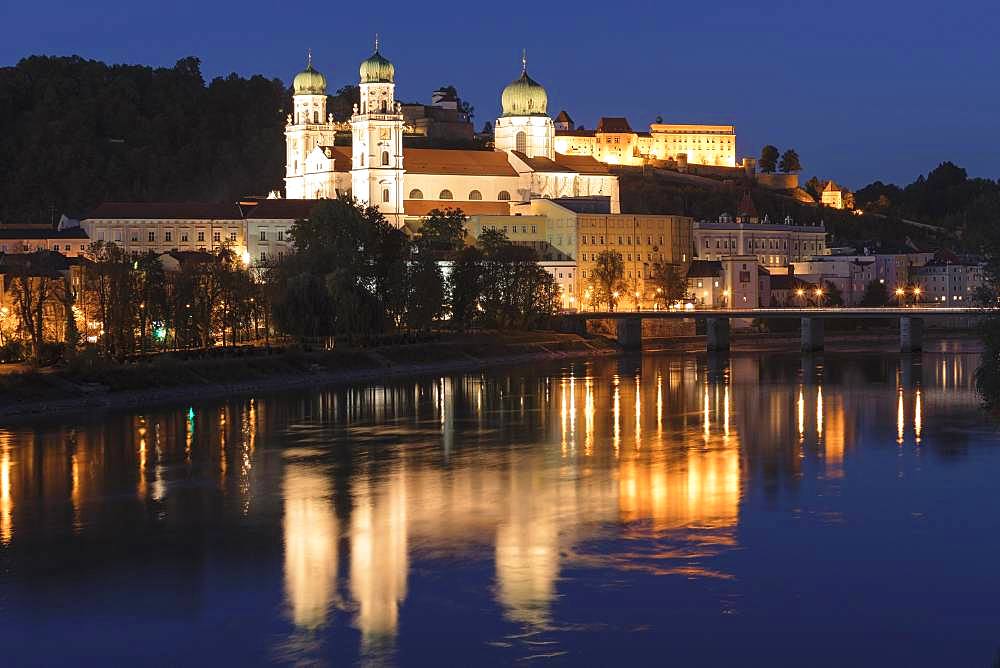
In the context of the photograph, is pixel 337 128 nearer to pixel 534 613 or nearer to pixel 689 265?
pixel 689 265

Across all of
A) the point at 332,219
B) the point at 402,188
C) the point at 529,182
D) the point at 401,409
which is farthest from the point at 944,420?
the point at 529,182

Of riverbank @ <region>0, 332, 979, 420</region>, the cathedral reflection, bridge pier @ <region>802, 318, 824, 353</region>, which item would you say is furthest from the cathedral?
the cathedral reflection

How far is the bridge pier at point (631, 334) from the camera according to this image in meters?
89.5

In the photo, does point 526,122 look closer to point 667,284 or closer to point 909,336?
point 667,284

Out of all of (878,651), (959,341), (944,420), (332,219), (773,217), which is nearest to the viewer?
(878,651)

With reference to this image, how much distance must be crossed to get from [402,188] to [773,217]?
48.2 m

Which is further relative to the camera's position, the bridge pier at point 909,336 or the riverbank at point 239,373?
the bridge pier at point 909,336

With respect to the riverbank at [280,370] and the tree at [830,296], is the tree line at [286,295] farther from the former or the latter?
the tree at [830,296]

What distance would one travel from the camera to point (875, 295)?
119 m

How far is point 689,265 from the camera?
114 m

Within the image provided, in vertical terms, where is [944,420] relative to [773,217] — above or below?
below

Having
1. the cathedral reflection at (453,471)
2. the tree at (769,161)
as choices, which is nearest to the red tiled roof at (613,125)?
the tree at (769,161)

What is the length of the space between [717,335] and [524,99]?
1562 inches

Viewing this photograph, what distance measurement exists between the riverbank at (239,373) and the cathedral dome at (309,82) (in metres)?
35.7
